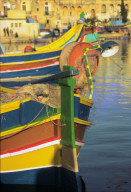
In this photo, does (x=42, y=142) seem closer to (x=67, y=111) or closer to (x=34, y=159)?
(x=34, y=159)

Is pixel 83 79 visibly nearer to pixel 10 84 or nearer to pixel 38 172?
pixel 38 172

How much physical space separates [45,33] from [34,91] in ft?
237

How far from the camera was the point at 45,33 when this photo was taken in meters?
80.6

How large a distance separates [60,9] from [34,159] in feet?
302

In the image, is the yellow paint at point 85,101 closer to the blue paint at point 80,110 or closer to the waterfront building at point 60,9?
the blue paint at point 80,110

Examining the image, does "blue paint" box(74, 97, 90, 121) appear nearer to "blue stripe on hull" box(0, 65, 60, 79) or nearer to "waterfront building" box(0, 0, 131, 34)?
"blue stripe on hull" box(0, 65, 60, 79)

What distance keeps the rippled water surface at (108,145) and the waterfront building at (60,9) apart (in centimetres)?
6850

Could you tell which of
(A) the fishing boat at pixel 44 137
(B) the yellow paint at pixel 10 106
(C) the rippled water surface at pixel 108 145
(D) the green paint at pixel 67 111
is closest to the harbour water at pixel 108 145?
(C) the rippled water surface at pixel 108 145

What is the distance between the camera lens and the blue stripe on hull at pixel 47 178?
817 cm

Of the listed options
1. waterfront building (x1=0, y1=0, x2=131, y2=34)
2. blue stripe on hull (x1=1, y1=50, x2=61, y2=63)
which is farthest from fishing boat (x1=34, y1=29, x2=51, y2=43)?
blue stripe on hull (x1=1, y1=50, x2=61, y2=63)

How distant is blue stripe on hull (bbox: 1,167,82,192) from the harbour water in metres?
0.54

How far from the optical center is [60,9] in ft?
321

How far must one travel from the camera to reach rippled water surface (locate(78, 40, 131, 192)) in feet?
29.3

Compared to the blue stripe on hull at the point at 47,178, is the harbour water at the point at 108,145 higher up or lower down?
lower down
